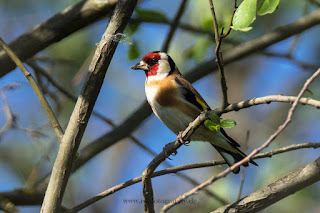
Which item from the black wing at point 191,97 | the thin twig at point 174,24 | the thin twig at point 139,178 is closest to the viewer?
the thin twig at point 139,178

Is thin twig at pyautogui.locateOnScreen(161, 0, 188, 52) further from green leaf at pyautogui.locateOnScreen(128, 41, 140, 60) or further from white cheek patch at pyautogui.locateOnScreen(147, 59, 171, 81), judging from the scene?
green leaf at pyautogui.locateOnScreen(128, 41, 140, 60)

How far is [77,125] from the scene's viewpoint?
9.74 feet

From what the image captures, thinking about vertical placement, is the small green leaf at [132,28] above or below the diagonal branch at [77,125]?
above

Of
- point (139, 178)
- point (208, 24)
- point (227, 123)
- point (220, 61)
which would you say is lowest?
point (227, 123)

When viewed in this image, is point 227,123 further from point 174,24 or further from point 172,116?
point 174,24

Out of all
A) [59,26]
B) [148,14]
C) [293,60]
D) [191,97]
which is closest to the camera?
[59,26]

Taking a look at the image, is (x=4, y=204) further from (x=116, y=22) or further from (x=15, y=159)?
(x=15, y=159)

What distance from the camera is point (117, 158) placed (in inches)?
376

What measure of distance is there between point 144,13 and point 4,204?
102 inches

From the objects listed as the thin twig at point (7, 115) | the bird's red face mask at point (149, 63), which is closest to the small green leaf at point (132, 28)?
the bird's red face mask at point (149, 63)

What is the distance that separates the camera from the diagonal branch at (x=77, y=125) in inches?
114

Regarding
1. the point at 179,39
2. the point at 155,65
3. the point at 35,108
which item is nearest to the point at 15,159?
the point at 35,108

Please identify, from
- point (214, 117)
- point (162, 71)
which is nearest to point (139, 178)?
point (214, 117)

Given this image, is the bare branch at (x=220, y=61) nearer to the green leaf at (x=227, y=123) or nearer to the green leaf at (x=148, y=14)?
the green leaf at (x=227, y=123)
